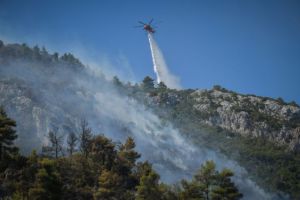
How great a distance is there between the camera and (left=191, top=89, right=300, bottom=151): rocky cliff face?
14500 centimetres

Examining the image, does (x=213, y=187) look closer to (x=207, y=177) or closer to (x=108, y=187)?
(x=207, y=177)

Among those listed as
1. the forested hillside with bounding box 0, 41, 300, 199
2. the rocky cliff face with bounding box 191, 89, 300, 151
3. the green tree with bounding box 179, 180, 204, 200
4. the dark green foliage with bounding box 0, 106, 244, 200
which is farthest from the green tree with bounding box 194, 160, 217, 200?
the rocky cliff face with bounding box 191, 89, 300, 151

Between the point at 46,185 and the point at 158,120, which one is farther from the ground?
the point at 158,120

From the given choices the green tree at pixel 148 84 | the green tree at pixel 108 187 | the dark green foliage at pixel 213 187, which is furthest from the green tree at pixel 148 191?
the green tree at pixel 148 84

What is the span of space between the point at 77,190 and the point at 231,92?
385 feet

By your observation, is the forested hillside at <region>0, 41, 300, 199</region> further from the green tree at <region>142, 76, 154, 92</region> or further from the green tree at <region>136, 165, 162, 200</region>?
the green tree at <region>136, 165, 162, 200</region>

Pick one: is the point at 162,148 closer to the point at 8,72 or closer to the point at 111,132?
the point at 111,132

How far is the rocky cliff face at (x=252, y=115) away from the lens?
14500 cm

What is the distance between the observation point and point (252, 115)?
152m

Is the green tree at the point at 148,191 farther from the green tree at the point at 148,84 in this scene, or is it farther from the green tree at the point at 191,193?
A: the green tree at the point at 148,84

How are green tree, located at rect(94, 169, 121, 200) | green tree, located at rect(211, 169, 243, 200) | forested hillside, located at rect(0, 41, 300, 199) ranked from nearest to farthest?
green tree, located at rect(94, 169, 121, 200), green tree, located at rect(211, 169, 243, 200), forested hillside, located at rect(0, 41, 300, 199)

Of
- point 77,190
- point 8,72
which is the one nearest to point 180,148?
point 8,72

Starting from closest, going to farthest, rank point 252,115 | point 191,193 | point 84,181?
point 191,193 < point 84,181 < point 252,115

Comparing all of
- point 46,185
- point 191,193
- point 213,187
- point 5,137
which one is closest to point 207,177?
point 213,187
